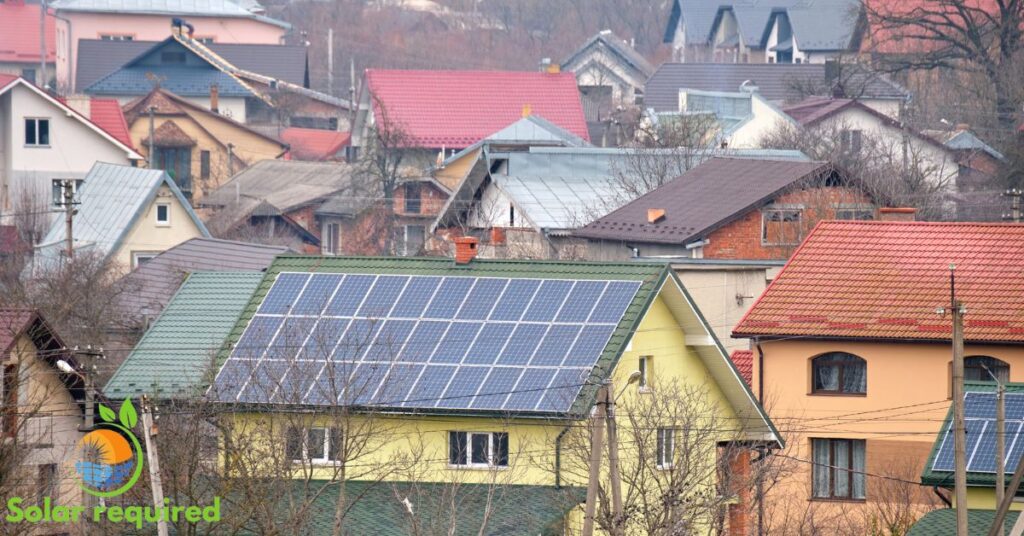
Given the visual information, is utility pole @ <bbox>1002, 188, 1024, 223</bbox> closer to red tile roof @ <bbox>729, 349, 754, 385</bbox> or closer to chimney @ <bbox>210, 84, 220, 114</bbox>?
red tile roof @ <bbox>729, 349, 754, 385</bbox>

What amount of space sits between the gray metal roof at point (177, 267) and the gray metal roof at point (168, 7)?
2362 inches

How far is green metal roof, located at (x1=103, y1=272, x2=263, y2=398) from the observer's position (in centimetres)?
2847

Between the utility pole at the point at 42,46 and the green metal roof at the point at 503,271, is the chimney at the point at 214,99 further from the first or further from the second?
the green metal roof at the point at 503,271

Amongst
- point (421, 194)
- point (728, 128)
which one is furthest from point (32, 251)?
point (728, 128)

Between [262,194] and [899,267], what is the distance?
35.2m

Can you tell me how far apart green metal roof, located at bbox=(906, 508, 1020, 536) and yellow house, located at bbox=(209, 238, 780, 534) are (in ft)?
7.26

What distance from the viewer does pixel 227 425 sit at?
25750 millimetres

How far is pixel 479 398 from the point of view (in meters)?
27.1

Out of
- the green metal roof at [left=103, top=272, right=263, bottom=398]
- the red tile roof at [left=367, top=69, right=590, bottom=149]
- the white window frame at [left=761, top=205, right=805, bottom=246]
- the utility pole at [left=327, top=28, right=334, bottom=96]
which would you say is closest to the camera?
the green metal roof at [left=103, top=272, right=263, bottom=398]

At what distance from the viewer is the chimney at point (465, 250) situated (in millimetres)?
29906

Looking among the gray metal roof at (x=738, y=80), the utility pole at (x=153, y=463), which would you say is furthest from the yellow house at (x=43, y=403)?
the gray metal roof at (x=738, y=80)

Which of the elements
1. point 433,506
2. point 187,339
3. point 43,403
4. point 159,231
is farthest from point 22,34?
point 433,506

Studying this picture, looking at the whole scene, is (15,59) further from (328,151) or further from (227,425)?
(227,425)

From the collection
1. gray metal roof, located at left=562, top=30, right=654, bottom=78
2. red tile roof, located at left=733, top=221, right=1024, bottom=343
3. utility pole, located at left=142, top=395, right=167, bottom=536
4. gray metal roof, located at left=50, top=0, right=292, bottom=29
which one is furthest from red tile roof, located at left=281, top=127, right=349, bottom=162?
utility pole, located at left=142, top=395, right=167, bottom=536
